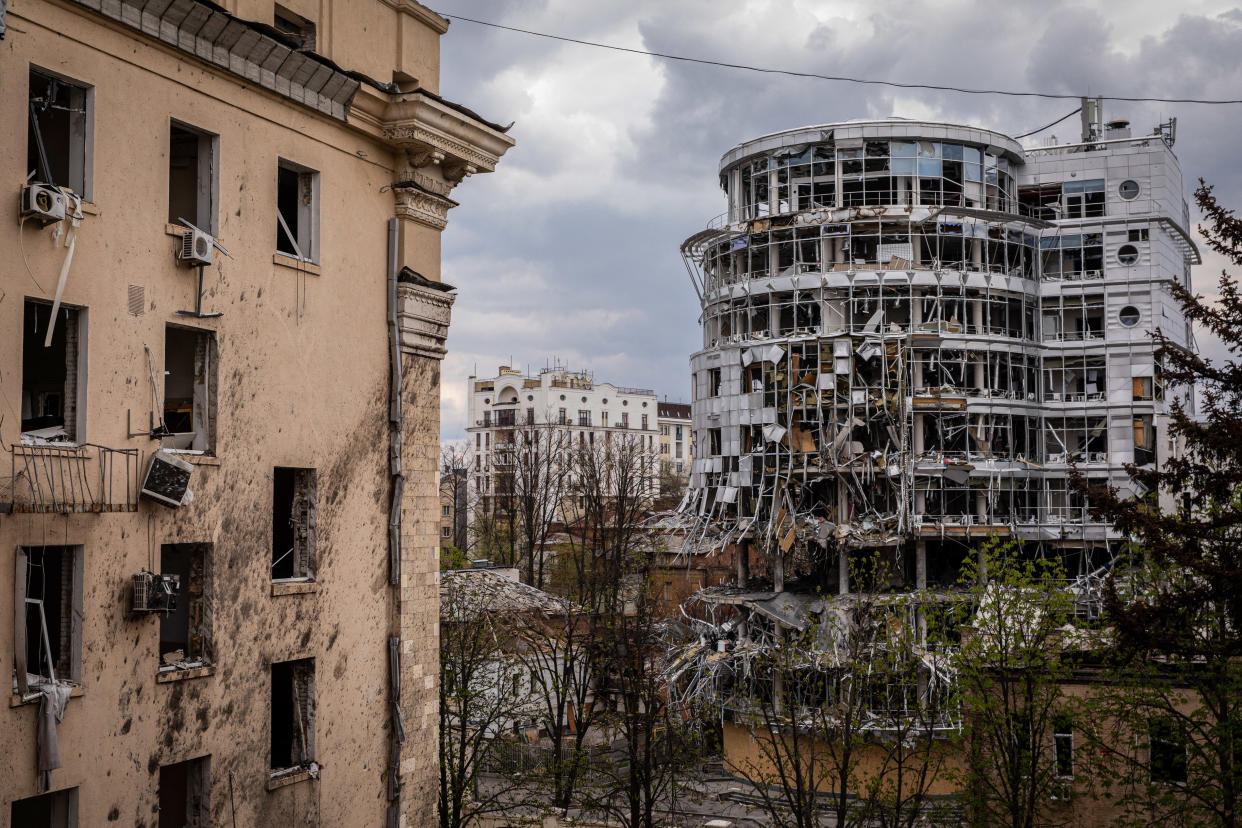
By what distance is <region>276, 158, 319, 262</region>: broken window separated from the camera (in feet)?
52.5

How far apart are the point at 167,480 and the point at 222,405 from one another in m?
1.41

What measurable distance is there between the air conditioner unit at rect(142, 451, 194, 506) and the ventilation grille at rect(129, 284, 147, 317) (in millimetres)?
1607

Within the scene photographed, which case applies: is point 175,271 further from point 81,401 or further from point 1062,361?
point 1062,361

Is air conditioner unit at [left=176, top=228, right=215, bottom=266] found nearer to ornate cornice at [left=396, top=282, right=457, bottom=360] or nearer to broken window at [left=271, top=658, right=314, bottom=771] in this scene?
ornate cornice at [left=396, top=282, right=457, bottom=360]

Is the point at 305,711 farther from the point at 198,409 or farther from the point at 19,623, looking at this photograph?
the point at 19,623

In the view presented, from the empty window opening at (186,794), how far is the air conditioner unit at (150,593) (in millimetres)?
2301

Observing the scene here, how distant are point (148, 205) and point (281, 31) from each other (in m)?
3.67

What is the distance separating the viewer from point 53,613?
1270cm

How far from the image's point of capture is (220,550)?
46.7ft

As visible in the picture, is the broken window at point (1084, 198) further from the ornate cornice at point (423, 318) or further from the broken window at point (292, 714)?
the broken window at point (292, 714)

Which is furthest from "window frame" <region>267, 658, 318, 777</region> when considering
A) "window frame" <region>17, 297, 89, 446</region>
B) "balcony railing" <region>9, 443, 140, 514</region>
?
"window frame" <region>17, 297, 89, 446</region>

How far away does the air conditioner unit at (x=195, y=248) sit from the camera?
1364cm

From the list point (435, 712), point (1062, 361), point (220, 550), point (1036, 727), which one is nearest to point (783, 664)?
point (1036, 727)

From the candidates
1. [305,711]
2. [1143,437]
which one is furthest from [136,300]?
[1143,437]
